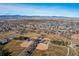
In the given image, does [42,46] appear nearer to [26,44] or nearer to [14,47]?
[26,44]

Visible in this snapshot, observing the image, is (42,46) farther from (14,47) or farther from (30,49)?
(14,47)

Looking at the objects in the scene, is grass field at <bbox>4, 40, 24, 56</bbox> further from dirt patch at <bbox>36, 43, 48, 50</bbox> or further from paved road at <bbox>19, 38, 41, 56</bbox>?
dirt patch at <bbox>36, 43, 48, 50</bbox>

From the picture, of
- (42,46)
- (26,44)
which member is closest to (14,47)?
(26,44)

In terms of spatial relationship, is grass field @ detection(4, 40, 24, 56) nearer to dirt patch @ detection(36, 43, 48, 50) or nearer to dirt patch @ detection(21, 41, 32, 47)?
dirt patch @ detection(21, 41, 32, 47)

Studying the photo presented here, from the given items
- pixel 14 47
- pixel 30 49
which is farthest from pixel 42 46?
pixel 14 47

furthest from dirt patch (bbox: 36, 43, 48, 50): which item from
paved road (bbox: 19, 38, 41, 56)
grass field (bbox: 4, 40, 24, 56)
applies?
grass field (bbox: 4, 40, 24, 56)

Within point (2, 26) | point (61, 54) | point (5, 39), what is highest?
point (2, 26)

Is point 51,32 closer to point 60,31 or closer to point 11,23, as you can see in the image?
point 60,31

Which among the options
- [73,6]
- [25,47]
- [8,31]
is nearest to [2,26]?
[8,31]

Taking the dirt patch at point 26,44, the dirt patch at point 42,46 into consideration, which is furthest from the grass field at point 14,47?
the dirt patch at point 42,46

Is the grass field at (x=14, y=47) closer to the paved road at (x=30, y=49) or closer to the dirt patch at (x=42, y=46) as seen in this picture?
the paved road at (x=30, y=49)

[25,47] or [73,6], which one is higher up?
[73,6]
